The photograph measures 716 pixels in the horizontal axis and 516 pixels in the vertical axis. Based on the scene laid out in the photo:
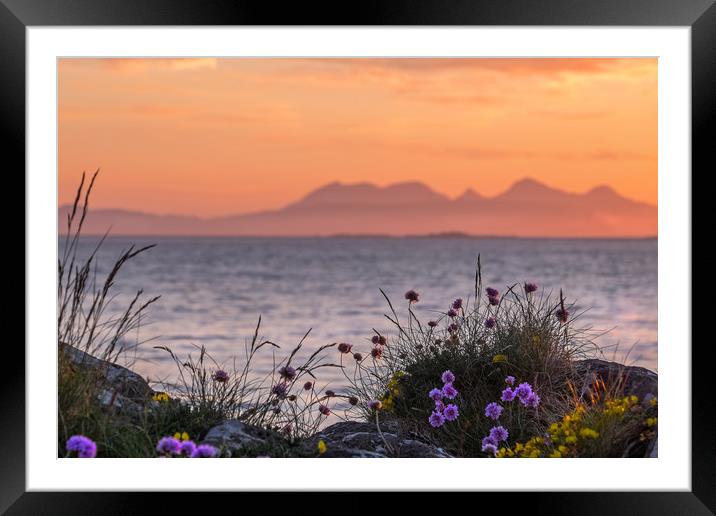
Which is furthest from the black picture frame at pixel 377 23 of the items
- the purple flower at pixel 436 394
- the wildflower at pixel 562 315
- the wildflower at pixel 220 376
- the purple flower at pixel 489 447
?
the wildflower at pixel 562 315

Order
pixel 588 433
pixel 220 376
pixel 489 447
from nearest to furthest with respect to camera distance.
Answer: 1. pixel 588 433
2. pixel 489 447
3. pixel 220 376

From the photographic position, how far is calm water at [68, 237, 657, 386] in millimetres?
20047

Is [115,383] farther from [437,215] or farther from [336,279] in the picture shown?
[437,215]

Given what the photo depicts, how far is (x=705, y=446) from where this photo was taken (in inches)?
102

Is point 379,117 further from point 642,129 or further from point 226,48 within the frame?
point 226,48

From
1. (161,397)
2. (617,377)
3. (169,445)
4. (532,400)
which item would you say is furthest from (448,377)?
(169,445)

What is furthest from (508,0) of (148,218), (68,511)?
(148,218)

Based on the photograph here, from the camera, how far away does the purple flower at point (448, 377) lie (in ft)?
13.7

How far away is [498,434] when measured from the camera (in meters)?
3.83

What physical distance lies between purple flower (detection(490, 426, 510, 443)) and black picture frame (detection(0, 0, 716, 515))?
115cm

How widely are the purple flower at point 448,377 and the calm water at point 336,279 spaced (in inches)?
435

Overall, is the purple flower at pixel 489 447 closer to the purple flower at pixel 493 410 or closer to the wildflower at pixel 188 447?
the purple flower at pixel 493 410

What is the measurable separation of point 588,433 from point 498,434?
531mm

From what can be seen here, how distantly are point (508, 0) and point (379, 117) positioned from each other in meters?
27.9
